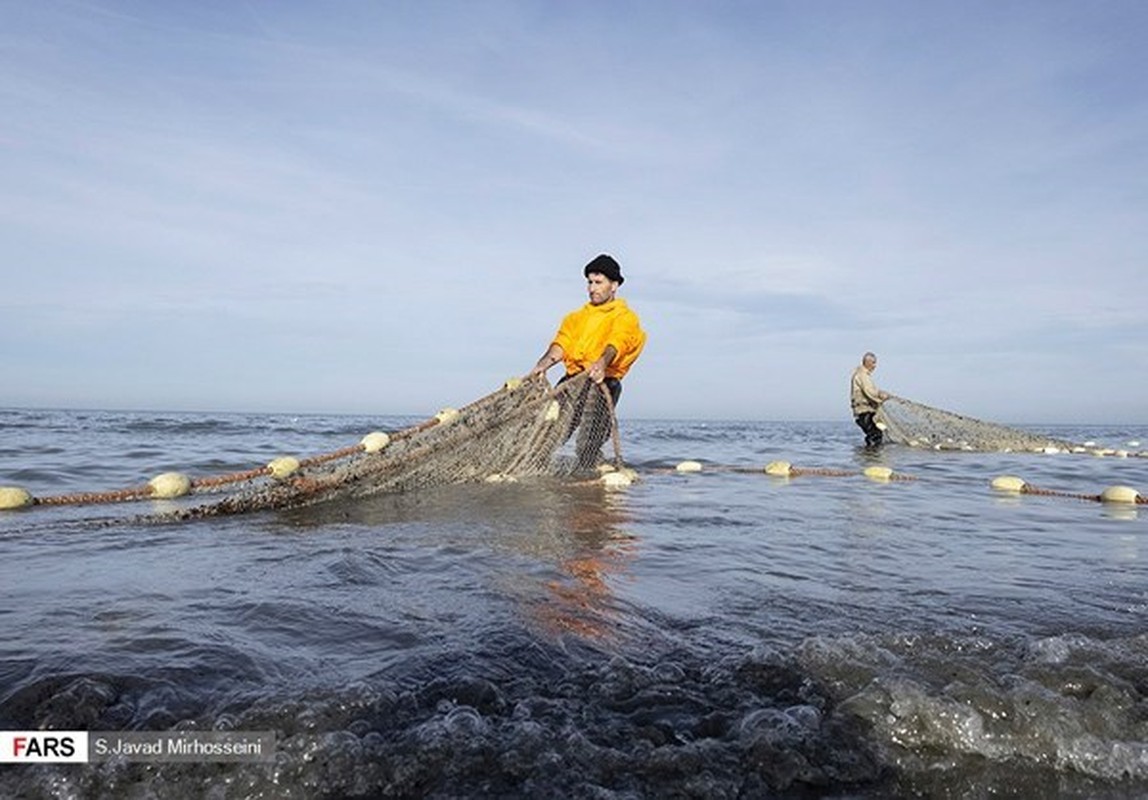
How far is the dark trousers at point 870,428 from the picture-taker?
1777cm

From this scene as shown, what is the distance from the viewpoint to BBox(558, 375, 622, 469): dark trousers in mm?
8305

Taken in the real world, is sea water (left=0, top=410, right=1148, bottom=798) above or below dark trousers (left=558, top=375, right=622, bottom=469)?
below

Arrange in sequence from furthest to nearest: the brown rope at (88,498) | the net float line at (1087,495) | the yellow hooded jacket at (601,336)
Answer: the yellow hooded jacket at (601,336), the net float line at (1087,495), the brown rope at (88,498)

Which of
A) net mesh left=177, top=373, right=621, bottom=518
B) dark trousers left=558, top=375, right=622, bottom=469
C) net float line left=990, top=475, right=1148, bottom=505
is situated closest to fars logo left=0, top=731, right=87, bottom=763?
net mesh left=177, top=373, right=621, bottom=518

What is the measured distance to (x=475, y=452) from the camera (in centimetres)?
714

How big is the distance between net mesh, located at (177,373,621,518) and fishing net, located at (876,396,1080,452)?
36.6 ft

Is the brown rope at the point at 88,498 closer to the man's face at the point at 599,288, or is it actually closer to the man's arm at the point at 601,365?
the man's arm at the point at 601,365

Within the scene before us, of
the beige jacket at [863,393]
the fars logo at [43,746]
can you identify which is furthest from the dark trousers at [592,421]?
the beige jacket at [863,393]

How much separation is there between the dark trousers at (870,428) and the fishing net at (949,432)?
0.21m

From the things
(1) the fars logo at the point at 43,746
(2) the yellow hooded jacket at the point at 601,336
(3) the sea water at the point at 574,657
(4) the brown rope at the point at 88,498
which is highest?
(2) the yellow hooded jacket at the point at 601,336

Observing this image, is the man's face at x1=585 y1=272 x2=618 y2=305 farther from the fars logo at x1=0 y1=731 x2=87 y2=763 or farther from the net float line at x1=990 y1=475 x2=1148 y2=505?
the fars logo at x1=0 y1=731 x2=87 y2=763

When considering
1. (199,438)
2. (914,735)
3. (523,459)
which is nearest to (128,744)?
(914,735)

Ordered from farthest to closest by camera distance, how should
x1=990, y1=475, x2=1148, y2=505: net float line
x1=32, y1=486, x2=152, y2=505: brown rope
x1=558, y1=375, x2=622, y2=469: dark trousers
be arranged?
1. x1=558, y1=375, x2=622, y2=469: dark trousers
2. x1=990, y1=475, x2=1148, y2=505: net float line
3. x1=32, y1=486, x2=152, y2=505: brown rope

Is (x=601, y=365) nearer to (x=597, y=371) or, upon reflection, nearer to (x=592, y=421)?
(x=597, y=371)
